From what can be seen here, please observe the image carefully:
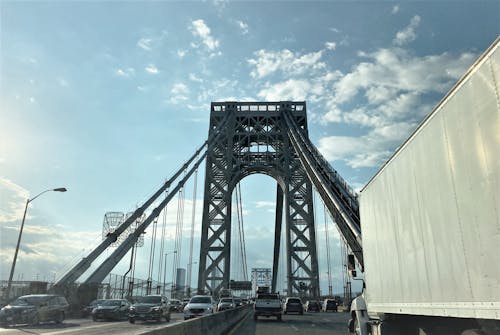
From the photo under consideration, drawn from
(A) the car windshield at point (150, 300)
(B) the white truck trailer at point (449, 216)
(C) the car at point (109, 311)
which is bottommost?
(C) the car at point (109, 311)

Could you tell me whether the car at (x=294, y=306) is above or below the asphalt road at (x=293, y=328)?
above

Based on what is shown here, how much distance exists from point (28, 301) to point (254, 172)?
52594 mm

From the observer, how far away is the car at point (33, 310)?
2049 cm

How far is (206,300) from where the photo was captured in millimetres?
27812

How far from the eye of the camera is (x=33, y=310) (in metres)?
21.4

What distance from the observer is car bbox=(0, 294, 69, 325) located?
807 inches

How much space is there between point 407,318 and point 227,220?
58.1 meters

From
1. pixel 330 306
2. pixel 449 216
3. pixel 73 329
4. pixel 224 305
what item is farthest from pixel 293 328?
pixel 330 306

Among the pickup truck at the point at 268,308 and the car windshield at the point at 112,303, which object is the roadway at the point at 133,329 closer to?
the car windshield at the point at 112,303

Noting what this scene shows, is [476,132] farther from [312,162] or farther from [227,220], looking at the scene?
Answer: [227,220]

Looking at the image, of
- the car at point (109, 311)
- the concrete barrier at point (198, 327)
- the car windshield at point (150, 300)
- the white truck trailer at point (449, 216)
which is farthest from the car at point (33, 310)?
the white truck trailer at point (449, 216)

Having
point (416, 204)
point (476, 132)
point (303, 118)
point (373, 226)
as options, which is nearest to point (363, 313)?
point (373, 226)

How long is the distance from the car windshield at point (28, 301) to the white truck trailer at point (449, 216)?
1940 centimetres

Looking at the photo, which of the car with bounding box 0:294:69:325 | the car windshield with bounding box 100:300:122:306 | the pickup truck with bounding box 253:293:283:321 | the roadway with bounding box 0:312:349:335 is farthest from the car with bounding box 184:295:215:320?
the car with bounding box 0:294:69:325
